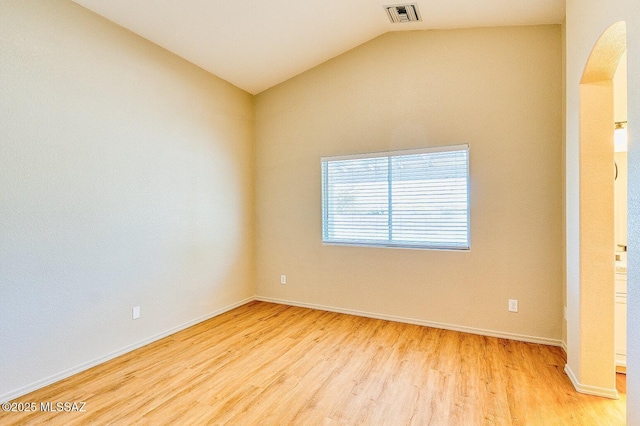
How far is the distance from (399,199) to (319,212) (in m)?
1.07

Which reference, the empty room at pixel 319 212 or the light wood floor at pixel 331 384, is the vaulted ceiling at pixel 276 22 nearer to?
the empty room at pixel 319 212

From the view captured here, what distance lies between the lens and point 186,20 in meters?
2.89

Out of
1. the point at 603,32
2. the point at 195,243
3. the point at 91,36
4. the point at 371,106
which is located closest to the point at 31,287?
the point at 195,243

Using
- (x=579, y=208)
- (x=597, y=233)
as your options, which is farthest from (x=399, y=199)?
(x=597, y=233)

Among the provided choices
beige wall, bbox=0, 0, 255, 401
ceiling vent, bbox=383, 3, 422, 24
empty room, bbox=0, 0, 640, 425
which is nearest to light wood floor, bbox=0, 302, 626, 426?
empty room, bbox=0, 0, 640, 425

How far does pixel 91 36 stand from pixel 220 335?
3.04 m

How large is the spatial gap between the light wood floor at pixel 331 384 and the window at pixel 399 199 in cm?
110

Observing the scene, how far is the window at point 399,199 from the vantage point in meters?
3.37

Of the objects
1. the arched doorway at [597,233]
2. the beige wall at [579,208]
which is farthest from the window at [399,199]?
the arched doorway at [597,233]

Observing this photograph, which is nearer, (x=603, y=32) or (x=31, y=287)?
(x=603, y=32)

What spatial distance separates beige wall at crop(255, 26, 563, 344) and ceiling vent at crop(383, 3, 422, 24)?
1.02 feet

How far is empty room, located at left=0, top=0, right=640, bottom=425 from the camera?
84.4 inches

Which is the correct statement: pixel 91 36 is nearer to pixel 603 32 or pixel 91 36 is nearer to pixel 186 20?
pixel 186 20

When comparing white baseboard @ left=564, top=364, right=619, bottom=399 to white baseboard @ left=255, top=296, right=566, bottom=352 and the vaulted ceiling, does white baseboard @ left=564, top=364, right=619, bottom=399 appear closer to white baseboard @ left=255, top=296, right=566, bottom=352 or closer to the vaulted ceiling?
white baseboard @ left=255, top=296, right=566, bottom=352
